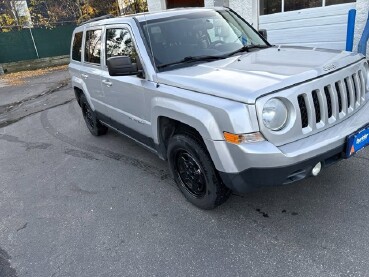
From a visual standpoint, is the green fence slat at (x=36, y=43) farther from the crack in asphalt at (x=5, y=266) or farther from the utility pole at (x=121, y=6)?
the crack in asphalt at (x=5, y=266)

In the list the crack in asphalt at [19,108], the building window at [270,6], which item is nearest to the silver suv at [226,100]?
the crack in asphalt at [19,108]

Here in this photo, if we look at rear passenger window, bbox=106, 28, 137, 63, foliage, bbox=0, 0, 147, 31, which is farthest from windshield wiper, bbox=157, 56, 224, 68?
foliage, bbox=0, 0, 147, 31

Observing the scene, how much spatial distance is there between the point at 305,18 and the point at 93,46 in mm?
5688

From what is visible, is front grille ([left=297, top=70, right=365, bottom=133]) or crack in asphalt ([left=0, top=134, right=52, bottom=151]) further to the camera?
crack in asphalt ([left=0, top=134, right=52, bottom=151])

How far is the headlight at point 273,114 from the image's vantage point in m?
2.42

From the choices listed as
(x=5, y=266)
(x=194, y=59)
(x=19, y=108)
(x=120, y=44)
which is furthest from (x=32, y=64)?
(x=5, y=266)

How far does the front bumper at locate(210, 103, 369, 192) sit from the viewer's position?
238 cm

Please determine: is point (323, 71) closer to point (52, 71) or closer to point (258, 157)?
point (258, 157)

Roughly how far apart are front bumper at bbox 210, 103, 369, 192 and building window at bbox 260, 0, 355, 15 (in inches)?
235

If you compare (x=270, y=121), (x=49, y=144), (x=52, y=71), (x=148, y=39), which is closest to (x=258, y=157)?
(x=270, y=121)

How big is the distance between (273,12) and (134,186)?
6.93 meters

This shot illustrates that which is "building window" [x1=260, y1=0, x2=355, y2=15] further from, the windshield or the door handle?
the door handle

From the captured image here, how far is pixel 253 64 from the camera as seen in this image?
3.01 m

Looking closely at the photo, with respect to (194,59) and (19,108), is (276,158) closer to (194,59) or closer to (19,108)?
(194,59)
